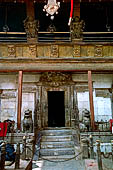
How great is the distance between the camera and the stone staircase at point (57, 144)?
6.85 m

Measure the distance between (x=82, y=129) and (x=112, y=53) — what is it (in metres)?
4.29

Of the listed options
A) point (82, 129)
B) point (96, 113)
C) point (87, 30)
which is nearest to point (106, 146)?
point (82, 129)

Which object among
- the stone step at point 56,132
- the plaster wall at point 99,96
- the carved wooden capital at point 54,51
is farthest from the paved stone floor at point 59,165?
the carved wooden capital at point 54,51

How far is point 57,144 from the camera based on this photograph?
7477mm

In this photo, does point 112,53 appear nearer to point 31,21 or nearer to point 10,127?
point 31,21

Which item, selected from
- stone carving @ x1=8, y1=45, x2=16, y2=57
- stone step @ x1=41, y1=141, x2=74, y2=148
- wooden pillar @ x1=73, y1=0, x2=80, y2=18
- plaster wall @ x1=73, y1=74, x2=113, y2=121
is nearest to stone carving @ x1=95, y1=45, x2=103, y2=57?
plaster wall @ x1=73, y1=74, x2=113, y2=121

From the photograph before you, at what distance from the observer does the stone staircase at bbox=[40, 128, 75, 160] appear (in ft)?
22.5

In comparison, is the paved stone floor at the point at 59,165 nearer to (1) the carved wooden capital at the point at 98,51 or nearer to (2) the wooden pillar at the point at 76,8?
(1) the carved wooden capital at the point at 98,51

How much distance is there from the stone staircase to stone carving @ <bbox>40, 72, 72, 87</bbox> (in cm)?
315

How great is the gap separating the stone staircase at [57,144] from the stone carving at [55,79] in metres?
3.15

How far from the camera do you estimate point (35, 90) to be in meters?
10.9

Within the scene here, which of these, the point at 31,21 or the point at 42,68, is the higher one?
the point at 31,21

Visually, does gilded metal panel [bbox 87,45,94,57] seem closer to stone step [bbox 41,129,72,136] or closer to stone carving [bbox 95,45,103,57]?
stone carving [bbox 95,45,103,57]

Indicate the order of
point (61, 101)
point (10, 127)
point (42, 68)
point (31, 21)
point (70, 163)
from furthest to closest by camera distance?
point (61, 101)
point (31, 21)
point (42, 68)
point (10, 127)
point (70, 163)
